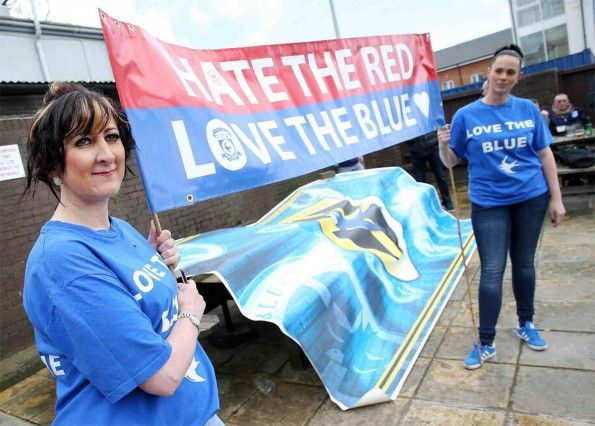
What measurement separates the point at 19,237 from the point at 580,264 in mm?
5562

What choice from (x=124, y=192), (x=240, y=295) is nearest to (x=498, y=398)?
(x=240, y=295)

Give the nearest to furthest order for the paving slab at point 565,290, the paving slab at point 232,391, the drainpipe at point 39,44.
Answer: the paving slab at point 232,391 < the paving slab at point 565,290 < the drainpipe at point 39,44

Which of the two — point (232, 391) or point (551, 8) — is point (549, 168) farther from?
point (551, 8)

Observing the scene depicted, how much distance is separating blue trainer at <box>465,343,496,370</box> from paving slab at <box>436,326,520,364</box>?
44 mm

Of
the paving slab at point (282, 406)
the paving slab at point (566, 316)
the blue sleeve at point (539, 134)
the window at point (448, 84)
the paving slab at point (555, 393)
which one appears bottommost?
the paving slab at point (555, 393)

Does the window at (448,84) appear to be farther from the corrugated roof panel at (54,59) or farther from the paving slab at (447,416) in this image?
the paving slab at (447,416)

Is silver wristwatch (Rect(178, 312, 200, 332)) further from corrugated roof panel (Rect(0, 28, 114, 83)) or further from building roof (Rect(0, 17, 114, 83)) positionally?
corrugated roof panel (Rect(0, 28, 114, 83))

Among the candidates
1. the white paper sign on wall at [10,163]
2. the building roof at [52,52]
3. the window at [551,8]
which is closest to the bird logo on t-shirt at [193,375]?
the white paper sign on wall at [10,163]

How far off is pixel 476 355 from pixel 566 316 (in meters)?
1.00

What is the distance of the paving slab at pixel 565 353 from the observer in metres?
2.90

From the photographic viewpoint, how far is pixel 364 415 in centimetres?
274

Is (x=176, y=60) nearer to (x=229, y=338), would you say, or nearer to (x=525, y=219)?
(x=525, y=219)

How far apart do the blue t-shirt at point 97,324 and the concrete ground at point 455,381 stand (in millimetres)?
1783

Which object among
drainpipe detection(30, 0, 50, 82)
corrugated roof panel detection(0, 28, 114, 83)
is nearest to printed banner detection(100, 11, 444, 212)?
corrugated roof panel detection(0, 28, 114, 83)
